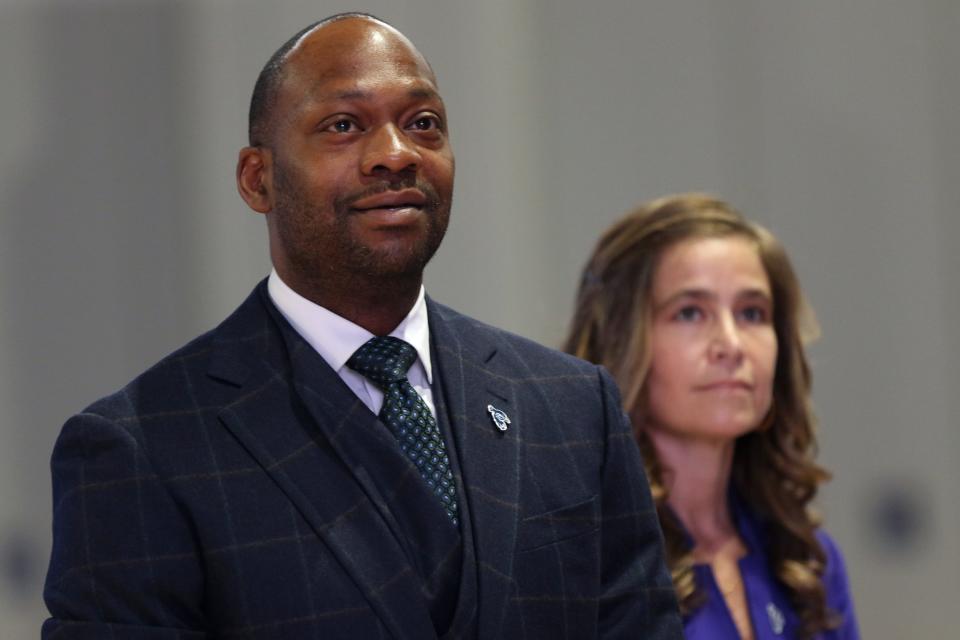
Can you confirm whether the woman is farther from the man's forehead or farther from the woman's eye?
the man's forehead

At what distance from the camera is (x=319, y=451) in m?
1.61

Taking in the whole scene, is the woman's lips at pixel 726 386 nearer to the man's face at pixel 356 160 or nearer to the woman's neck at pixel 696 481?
the woman's neck at pixel 696 481

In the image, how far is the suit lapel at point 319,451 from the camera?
154cm

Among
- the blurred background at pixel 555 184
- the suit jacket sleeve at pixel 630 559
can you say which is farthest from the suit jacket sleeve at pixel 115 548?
the blurred background at pixel 555 184

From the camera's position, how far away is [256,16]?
4289 millimetres

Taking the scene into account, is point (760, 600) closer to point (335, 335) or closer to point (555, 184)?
point (335, 335)

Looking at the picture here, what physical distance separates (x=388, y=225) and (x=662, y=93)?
3101 mm

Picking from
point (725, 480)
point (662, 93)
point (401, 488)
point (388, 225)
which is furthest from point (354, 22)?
point (662, 93)

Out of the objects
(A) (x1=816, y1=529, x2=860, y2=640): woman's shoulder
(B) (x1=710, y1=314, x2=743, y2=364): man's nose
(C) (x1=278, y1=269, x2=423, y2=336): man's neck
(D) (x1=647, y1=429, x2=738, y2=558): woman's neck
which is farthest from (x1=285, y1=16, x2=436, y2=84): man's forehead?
(A) (x1=816, y1=529, x2=860, y2=640): woman's shoulder

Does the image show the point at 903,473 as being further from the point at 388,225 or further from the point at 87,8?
the point at 388,225

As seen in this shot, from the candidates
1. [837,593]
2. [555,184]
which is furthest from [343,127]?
[555,184]

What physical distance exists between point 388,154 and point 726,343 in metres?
1.24

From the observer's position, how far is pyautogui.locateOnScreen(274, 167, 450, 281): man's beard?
1604mm

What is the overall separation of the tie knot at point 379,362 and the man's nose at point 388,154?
200 millimetres
